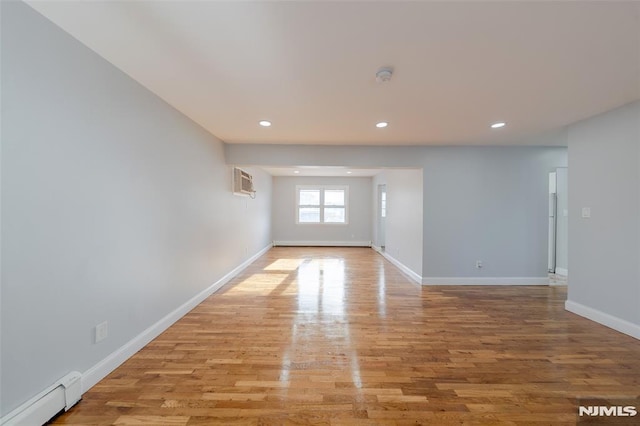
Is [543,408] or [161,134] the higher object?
[161,134]

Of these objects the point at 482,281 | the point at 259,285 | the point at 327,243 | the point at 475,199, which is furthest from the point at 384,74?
the point at 327,243

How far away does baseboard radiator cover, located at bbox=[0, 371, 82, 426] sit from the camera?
128 cm

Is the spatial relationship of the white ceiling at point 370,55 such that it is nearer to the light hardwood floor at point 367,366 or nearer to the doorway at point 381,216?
the light hardwood floor at point 367,366

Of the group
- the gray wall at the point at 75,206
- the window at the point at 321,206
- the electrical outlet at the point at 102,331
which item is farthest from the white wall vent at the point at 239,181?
the window at the point at 321,206

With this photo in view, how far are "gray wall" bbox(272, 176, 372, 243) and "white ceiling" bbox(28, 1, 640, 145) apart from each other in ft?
18.1

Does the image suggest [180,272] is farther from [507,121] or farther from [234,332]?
[507,121]

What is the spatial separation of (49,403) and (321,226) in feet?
23.5

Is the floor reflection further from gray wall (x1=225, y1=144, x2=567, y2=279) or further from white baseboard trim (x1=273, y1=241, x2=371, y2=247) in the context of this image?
white baseboard trim (x1=273, y1=241, x2=371, y2=247)

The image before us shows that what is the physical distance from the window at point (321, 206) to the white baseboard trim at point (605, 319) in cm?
585

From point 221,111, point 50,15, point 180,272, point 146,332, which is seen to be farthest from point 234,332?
point 50,15

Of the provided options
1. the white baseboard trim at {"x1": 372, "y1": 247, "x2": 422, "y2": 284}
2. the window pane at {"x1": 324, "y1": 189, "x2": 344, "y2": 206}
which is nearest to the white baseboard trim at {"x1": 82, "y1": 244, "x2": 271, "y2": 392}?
the white baseboard trim at {"x1": 372, "y1": 247, "x2": 422, "y2": 284}

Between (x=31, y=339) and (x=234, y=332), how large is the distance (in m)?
1.42

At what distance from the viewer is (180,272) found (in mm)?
2795

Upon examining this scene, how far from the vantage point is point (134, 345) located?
6.86 feet
